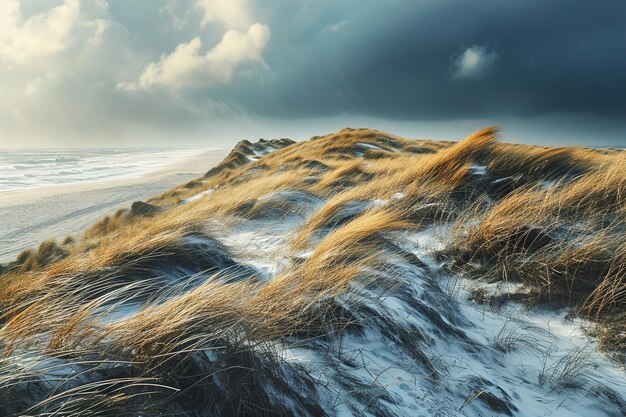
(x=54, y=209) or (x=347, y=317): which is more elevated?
(x=347, y=317)

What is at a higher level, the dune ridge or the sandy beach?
the dune ridge

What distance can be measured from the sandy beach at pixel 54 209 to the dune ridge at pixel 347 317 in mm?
5876

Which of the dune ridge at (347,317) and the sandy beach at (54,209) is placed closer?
the dune ridge at (347,317)

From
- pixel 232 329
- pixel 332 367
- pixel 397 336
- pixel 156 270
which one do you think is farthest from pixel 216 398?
pixel 156 270

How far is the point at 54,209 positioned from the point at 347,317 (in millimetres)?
13378

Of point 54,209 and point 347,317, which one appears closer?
point 347,317

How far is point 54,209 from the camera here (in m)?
12.4

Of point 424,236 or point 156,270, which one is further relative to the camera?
point 424,236

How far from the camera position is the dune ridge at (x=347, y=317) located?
144 centimetres

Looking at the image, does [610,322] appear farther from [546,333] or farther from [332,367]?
[332,367]

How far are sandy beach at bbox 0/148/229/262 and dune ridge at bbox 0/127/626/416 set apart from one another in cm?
588

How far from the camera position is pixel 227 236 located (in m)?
4.18

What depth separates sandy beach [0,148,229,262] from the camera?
8742 millimetres

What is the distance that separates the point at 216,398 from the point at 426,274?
2.04 meters
